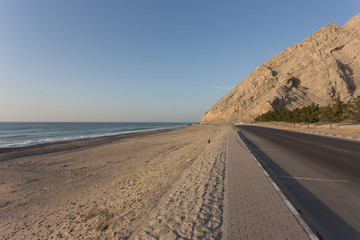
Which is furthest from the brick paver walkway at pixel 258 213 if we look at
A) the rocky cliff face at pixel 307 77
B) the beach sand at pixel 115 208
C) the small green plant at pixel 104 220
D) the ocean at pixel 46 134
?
the rocky cliff face at pixel 307 77

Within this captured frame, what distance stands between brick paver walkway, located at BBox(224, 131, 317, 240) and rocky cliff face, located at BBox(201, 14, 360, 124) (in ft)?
334

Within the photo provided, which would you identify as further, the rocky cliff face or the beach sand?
the rocky cliff face

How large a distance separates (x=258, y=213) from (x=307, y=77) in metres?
120

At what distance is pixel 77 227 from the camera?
470 centimetres

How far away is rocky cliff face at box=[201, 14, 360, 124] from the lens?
89.6 metres

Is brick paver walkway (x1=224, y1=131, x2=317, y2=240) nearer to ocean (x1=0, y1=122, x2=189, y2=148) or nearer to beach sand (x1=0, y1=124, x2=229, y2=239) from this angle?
beach sand (x1=0, y1=124, x2=229, y2=239)

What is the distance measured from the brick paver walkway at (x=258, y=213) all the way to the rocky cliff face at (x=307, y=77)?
102 metres

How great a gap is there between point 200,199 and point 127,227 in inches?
73.4

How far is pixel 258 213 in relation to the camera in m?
3.85

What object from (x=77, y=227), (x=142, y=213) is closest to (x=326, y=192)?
(x=142, y=213)

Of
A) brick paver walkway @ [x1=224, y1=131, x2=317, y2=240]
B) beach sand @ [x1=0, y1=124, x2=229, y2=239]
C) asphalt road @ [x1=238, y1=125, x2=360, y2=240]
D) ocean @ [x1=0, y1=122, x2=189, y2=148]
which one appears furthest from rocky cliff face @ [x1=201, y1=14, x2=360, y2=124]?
beach sand @ [x1=0, y1=124, x2=229, y2=239]

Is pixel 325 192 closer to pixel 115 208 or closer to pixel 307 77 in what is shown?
pixel 115 208

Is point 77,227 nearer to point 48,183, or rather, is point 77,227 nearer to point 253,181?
point 253,181

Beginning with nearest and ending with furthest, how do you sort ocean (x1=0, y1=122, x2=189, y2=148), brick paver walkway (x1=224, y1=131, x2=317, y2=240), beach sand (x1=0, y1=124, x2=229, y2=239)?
brick paver walkway (x1=224, y1=131, x2=317, y2=240) → beach sand (x1=0, y1=124, x2=229, y2=239) → ocean (x1=0, y1=122, x2=189, y2=148)
